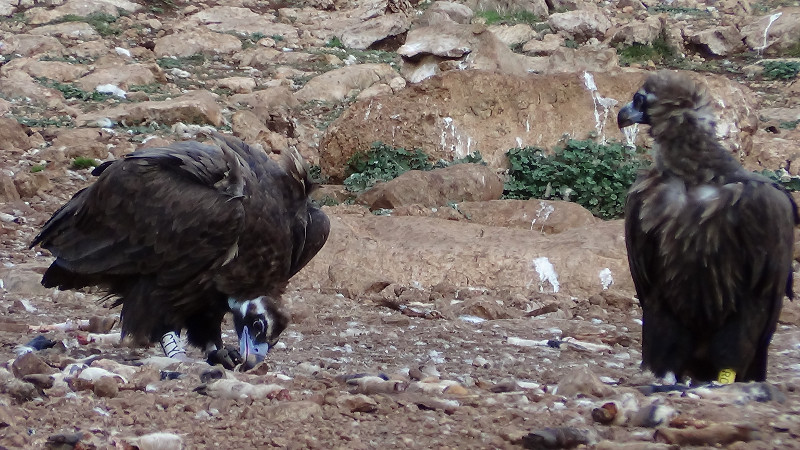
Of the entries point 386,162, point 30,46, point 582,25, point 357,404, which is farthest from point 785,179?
point 30,46

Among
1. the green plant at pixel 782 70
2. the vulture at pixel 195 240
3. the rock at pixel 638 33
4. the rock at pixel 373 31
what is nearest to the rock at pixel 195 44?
the rock at pixel 373 31

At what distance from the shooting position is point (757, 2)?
1043 inches

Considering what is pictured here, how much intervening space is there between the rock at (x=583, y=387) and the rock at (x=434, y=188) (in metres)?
5.97

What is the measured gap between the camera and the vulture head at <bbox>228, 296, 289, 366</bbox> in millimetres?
4920

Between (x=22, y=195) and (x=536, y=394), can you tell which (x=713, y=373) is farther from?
(x=22, y=195)

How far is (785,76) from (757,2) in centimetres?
764

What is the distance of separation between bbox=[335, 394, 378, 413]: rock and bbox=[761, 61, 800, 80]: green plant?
18.5 metres

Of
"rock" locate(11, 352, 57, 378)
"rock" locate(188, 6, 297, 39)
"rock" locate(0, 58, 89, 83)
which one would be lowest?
"rock" locate(188, 6, 297, 39)

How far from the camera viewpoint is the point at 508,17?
23516 millimetres

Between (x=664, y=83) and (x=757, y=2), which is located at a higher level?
(x=664, y=83)

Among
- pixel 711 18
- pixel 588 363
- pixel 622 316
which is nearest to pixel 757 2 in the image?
pixel 711 18

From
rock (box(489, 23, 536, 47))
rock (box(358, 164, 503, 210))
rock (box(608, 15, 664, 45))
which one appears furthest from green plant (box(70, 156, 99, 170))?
rock (box(608, 15, 664, 45))

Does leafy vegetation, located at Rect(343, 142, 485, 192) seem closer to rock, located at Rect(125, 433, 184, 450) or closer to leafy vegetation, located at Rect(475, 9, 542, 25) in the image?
rock, located at Rect(125, 433, 184, 450)

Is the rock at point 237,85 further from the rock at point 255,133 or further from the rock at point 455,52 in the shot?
the rock at point 255,133
